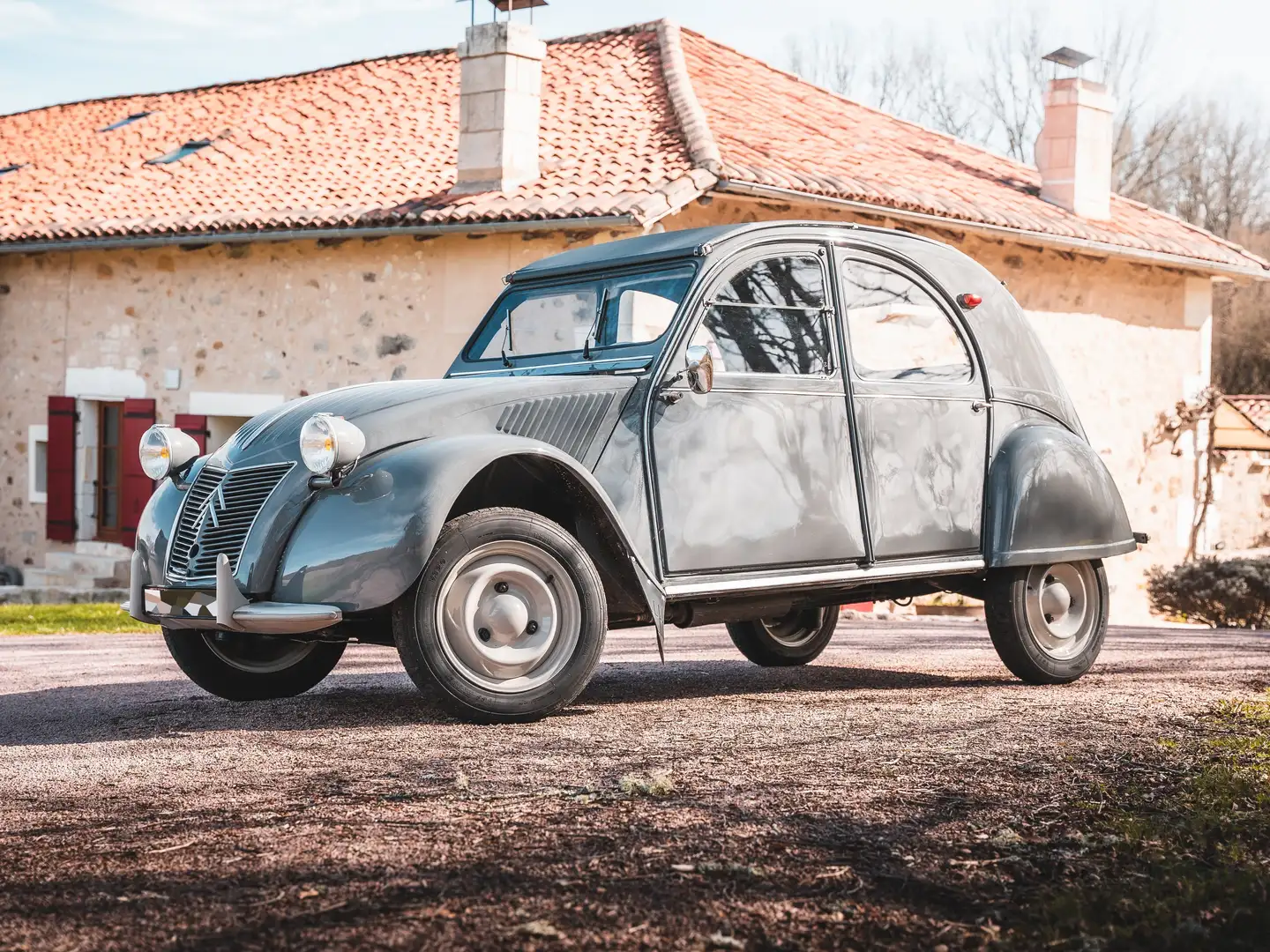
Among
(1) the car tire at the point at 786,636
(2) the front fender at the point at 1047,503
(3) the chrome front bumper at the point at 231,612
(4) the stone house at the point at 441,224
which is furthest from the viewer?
(4) the stone house at the point at 441,224

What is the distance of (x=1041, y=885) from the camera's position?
310 centimetres

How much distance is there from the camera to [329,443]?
495 cm

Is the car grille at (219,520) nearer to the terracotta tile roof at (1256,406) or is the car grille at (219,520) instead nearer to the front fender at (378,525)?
the front fender at (378,525)

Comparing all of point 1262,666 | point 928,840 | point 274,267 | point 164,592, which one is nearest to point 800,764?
point 928,840

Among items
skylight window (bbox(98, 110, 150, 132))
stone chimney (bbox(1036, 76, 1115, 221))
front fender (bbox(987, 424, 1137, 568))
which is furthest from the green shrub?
skylight window (bbox(98, 110, 150, 132))

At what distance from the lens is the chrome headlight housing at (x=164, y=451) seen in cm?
582

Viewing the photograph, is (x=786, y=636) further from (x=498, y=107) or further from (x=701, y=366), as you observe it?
(x=498, y=107)

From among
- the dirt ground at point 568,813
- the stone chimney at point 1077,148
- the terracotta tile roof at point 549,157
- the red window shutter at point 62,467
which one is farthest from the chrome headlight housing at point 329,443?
the stone chimney at point 1077,148

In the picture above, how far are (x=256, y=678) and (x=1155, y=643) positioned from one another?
18.5ft

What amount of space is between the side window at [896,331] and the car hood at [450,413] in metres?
1.09

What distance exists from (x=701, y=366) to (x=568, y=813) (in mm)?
2152

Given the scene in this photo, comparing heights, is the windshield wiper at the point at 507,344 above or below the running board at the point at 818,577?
above

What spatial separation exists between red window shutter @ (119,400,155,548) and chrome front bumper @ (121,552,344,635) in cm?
1129

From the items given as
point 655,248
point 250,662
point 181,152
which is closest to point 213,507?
point 250,662
